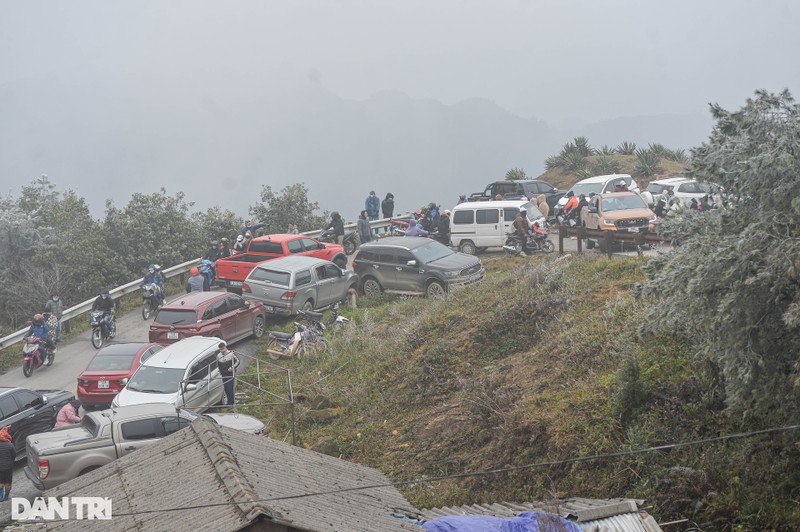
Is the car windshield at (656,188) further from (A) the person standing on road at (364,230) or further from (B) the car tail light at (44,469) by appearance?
(B) the car tail light at (44,469)

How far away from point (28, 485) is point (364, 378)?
21.9 ft

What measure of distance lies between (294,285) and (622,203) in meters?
10.7

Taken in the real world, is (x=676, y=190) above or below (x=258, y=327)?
above

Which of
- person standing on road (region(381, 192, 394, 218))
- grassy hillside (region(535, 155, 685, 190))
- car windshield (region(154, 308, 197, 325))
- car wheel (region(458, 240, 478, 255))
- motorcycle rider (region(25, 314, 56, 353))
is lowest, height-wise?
motorcycle rider (region(25, 314, 56, 353))

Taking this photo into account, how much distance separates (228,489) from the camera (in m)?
7.84

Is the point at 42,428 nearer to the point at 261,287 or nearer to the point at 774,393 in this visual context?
the point at 261,287

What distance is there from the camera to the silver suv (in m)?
22.7

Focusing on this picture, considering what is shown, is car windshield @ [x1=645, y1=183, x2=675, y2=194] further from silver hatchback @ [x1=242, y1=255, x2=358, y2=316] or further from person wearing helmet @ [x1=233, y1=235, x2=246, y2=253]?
person wearing helmet @ [x1=233, y1=235, x2=246, y2=253]

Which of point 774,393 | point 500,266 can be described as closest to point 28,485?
point 774,393

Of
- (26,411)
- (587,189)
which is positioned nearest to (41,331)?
(26,411)

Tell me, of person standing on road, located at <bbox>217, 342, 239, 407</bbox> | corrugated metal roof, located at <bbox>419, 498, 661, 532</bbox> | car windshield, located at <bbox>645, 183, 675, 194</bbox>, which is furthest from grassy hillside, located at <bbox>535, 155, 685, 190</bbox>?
corrugated metal roof, located at <bbox>419, 498, 661, 532</bbox>

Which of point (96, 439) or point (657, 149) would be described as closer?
point (96, 439)

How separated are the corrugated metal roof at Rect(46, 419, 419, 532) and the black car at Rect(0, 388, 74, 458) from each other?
21.8ft

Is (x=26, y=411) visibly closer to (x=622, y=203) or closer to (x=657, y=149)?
(x=622, y=203)
